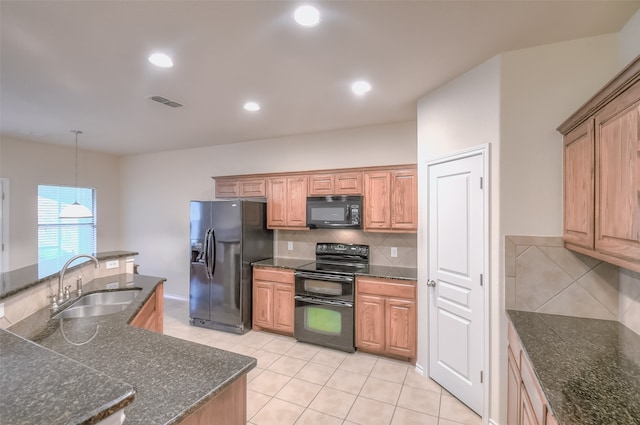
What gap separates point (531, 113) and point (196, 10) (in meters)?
2.26

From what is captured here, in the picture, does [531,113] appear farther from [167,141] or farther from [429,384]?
[167,141]

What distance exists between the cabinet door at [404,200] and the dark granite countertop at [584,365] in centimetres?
156

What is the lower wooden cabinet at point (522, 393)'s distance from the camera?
131 cm

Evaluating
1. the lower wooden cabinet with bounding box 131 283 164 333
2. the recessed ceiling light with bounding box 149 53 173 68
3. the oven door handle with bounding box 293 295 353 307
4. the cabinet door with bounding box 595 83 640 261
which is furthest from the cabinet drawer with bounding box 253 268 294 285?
the cabinet door with bounding box 595 83 640 261

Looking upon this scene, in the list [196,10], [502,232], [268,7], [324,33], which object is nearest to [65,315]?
[196,10]

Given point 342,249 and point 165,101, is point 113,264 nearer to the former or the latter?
point 165,101

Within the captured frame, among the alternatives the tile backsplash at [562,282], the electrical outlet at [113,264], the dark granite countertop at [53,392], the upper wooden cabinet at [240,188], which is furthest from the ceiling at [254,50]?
the dark granite countertop at [53,392]

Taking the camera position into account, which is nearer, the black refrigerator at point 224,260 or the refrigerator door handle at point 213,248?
the black refrigerator at point 224,260

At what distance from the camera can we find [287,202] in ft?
13.8

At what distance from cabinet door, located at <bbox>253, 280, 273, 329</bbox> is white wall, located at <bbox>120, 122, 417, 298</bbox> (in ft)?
5.79

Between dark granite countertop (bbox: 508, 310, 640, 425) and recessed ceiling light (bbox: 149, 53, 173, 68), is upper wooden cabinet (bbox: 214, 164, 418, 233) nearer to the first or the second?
dark granite countertop (bbox: 508, 310, 640, 425)

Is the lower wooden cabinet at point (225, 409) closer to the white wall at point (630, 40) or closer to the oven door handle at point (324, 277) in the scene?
the oven door handle at point (324, 277)

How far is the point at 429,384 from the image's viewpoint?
281 cm

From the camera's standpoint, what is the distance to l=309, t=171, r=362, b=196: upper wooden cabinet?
3.76 metres
